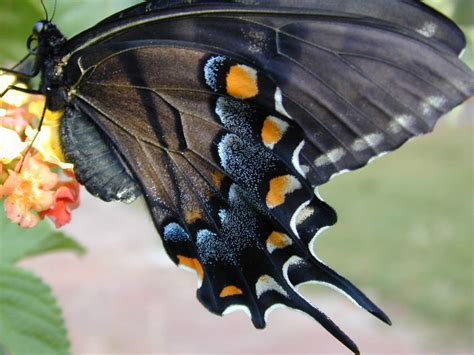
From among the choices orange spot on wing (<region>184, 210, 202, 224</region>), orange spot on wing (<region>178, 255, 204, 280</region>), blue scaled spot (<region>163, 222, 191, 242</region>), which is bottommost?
orange spot on wing (<region>178, 255, 204, 280</region>)

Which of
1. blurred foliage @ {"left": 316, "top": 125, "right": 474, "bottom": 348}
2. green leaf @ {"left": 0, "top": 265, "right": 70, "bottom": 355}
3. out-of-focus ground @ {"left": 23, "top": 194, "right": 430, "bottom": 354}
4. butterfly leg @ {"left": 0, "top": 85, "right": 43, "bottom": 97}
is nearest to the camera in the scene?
green leaf @ {"left": 0, "top": 265, "right": 70, "bottom": 355}

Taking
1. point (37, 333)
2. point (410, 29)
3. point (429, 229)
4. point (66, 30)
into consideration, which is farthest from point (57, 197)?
point (429, 229)

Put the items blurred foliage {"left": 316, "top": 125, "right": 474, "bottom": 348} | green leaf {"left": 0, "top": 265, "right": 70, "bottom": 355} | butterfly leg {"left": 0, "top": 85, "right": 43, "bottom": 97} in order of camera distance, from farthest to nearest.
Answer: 1. blurred foliage {"left": 316, "top": 125, "right": 474, "bottom": 348}
2. butterfly leg {"left": 0, "top": 85, "right": 43, "bottom": 97}
3. green leaf {"left": 0, "top": 265, "right": 70, "bottom": 355}

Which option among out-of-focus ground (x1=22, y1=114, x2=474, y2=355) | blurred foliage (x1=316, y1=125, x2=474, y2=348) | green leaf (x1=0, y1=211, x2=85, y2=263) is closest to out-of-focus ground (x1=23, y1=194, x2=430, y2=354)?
out-of-focus ground (x1=22, y1=114, x2=474, y2=355)

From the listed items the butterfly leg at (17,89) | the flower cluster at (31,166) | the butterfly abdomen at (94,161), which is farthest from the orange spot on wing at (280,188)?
the butterfly leg at (17,89)

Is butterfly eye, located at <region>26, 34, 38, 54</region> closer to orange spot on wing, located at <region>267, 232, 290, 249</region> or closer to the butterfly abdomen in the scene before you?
the butterfly abdomen

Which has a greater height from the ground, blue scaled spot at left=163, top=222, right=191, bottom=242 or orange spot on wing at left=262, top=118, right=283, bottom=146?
orange spot on wing at left=262, top=118, right=283, bottom=146

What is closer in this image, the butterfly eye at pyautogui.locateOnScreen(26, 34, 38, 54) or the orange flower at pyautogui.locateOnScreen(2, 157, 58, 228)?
the orange flower at pyautogui.locateOnScreen(2, 157, 58, 228)

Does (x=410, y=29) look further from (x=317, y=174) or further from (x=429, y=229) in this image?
(x=429, y=229)
